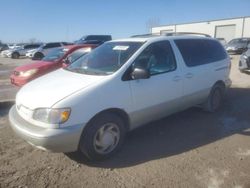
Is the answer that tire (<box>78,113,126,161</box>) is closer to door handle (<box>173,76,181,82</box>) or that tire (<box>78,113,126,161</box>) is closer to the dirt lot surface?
the dirt lot surface

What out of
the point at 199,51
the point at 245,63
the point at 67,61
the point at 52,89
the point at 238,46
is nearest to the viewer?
the point at 52,89

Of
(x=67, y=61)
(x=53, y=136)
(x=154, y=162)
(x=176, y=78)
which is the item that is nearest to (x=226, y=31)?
(x=67, y=61)

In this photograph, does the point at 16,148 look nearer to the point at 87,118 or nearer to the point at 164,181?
the point at 87,118

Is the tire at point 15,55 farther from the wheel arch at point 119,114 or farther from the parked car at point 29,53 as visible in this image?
the wheel arch at point 119,114

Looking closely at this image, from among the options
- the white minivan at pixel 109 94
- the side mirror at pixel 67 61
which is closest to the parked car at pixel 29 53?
the side mirror at pixel 67 61

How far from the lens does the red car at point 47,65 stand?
8.05 metres

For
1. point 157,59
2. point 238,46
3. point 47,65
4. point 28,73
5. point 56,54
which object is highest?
point 157,59

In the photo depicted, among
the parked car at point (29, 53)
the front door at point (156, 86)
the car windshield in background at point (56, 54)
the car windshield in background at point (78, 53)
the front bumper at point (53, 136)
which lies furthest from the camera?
the parked car at point (29, 53)

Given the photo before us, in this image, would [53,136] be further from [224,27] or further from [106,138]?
[224,27]

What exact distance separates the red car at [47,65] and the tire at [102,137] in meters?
4.39

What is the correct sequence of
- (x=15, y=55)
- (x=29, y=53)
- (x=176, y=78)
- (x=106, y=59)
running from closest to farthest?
(x=106, y=59) → (x=176, y=78) → (x=29, y=53) → (x=15, y=55)

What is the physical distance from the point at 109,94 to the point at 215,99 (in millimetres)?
3342

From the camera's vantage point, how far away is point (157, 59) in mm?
4734

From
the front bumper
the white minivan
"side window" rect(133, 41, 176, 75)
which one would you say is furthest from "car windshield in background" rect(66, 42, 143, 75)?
the front bumper
